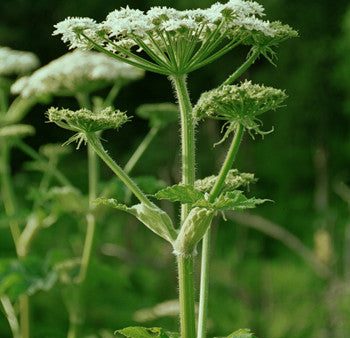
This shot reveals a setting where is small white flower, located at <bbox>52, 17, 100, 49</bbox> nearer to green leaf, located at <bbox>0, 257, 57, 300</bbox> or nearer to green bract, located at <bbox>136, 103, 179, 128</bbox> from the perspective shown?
green leaf, located at <bbox>0, 257, 57, 300</bbox>

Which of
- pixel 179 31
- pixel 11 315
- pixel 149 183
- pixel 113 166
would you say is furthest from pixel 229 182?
pixel 11 315

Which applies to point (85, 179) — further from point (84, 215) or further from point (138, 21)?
point (138, 21)

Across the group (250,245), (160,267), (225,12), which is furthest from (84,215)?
(250,245)

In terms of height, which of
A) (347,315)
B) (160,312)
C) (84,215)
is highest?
(84,215)

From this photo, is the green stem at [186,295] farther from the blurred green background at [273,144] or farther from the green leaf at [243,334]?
the blurred green background at [273,144]

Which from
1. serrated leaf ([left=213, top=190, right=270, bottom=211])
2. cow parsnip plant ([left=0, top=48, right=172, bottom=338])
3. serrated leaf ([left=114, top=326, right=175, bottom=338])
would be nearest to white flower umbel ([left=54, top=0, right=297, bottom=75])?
serrated leaf ([left=213, top=190, right=270, bottom=211])

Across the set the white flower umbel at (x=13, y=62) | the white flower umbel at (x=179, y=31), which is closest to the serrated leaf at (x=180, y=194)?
the white flower umbel at (x=179, y=31)

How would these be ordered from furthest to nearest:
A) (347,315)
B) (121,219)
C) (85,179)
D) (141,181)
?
1. (85,179)
2. (121,219)
3. (347,315)
4. (141,181)
